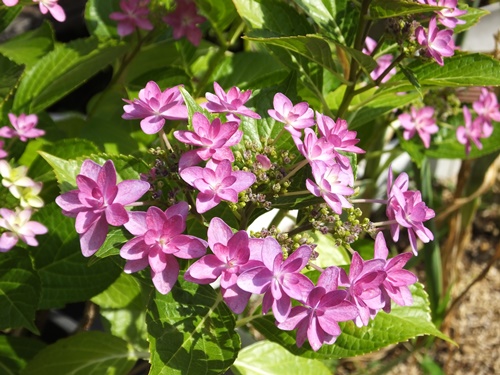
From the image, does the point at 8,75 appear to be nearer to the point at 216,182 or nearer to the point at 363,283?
the point at 216,182

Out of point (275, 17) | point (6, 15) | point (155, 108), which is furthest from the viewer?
point (6, 15)

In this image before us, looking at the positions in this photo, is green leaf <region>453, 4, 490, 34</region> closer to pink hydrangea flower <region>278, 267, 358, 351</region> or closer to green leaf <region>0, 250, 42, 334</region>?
pink hydrangea flower <region>278, 267, 358, 351</region>

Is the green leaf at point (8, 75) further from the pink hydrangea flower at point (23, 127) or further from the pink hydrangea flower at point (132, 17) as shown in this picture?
the pink hydrangea flower at point (132, 17)

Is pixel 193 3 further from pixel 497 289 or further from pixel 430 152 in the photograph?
pixel 497 289

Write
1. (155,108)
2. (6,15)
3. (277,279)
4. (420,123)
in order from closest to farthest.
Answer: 1. (277,279)
2. (155,108)
3. (6,15)
4. (420,123)

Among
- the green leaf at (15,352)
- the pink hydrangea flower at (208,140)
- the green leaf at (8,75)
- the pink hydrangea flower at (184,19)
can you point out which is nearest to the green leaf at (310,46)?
the pink hydrangea flower at (208,140)

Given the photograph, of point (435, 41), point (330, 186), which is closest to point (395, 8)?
point (435, 41)

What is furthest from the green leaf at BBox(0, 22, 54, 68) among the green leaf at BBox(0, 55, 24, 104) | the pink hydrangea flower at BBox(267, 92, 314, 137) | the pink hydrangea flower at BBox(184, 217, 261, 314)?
the pink hydrangea flower at BBox(184, 217, 261, 314)
